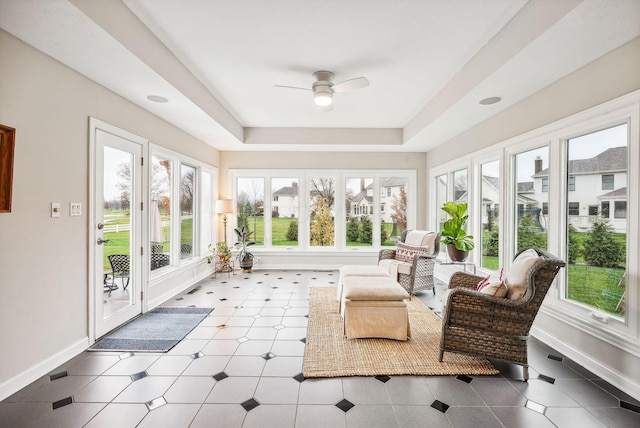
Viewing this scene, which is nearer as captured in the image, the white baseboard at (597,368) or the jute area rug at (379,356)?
the white baseboard at (597,368)

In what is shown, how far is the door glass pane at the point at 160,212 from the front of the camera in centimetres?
412

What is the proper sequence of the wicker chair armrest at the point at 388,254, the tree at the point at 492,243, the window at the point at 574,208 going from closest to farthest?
the window at the point at 574,208 < the tree at the point at 492,243 < the wicker chair armrest at the point at 388,254

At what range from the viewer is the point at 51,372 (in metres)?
2.43

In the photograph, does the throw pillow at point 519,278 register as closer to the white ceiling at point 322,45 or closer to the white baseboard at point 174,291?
the white ceiling at point 322,45

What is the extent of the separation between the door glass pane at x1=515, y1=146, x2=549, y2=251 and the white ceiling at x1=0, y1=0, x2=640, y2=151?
0.71 m

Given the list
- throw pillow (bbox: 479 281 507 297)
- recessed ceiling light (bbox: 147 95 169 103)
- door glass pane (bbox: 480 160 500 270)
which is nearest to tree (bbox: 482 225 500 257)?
door glass pane (bbox: 480 160 500 270)

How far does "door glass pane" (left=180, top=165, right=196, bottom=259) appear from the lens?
16.3 ft

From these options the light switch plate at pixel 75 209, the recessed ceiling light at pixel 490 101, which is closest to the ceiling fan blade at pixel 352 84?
the recessed ceiling light at pixel 490 101

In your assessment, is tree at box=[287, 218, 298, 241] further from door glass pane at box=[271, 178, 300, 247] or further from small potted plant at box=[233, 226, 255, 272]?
small potted plant at box=[233, 226, 255, 272]

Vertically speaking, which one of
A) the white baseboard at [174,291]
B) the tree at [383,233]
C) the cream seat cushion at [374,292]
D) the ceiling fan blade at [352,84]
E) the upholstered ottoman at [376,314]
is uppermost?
the ceiling fan blade at [352,84]

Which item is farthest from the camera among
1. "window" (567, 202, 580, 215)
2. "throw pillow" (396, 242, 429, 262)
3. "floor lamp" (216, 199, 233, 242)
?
"floor lamp" (216, 199, 233, 242)

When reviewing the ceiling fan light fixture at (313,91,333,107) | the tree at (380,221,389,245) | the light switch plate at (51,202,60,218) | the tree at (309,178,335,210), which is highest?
the ceiling fan light fixture at (313,91,333,107)

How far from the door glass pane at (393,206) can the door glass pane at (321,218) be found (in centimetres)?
113

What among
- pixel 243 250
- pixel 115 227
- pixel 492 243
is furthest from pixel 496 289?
pixel 243 250
